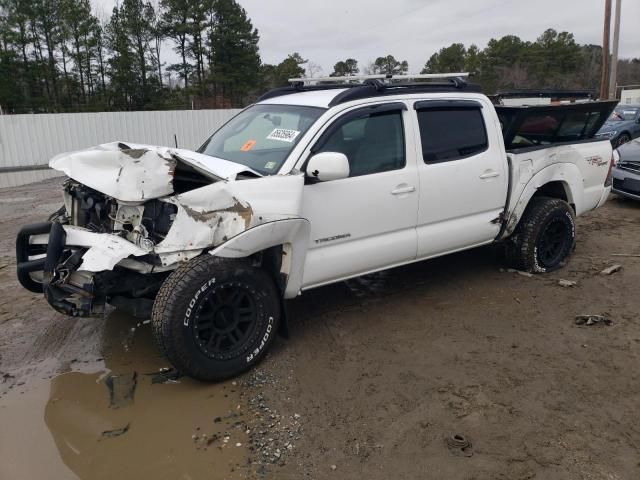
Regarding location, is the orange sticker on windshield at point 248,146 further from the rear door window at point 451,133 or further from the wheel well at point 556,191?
the wheel well at point 556,191

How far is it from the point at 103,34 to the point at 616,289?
3204cm

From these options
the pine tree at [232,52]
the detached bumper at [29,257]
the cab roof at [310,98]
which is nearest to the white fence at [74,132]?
the pine tree at [232,52]

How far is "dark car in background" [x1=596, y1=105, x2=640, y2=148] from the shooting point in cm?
1497

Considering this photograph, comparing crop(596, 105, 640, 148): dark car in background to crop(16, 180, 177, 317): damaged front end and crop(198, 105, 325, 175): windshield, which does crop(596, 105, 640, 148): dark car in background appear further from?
crop(16, 180, 177, 317): damaged front end

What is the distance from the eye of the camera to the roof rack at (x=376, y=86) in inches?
166

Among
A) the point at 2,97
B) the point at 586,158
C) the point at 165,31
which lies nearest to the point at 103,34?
the point at 165,31

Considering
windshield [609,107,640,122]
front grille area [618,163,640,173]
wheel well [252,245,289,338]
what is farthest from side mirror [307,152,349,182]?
windshield [609,107,640,122]

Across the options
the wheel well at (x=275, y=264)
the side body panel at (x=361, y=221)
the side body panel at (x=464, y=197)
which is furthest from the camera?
the side body panel at (x=464, y=197)

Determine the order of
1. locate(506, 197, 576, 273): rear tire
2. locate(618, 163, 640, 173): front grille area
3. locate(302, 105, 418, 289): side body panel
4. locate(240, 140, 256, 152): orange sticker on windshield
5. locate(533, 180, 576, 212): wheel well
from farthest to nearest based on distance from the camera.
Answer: locate(618, 163, 640, 173): front grille area → locate(533, 180, 576, 212): wheel well → locate(506, 197, 576, 273): rear tire → locate(240, 140, 256, 152): orange sticker on windshield → locate(302, 105, 418, 289): side body panel

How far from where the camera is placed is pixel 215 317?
142 inches

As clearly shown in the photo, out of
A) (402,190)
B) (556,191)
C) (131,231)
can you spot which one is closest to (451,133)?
(402,190)

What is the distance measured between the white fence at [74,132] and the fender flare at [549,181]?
596 inches

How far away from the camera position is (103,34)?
1208 inches

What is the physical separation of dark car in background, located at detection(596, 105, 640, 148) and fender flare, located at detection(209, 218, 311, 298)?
1373 cm
